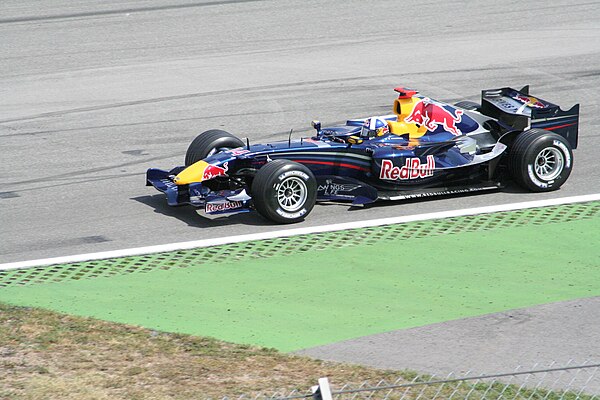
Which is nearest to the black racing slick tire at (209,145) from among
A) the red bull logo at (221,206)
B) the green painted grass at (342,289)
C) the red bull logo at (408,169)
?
the red bull logo at (221,206)

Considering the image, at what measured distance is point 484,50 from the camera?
21328mm

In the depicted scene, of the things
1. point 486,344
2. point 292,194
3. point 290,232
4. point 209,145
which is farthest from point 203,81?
point 486,344

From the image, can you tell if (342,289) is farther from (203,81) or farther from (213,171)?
(203,81)

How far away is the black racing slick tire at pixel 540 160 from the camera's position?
39.5 ft

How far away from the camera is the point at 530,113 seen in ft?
41.5

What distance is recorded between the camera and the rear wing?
12.6 meters

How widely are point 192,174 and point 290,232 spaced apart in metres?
1.29

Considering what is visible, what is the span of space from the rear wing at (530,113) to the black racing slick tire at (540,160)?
15.3 inches

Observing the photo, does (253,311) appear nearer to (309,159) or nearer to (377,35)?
(309,159)

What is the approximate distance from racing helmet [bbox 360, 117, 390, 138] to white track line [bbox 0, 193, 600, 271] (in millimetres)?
1132

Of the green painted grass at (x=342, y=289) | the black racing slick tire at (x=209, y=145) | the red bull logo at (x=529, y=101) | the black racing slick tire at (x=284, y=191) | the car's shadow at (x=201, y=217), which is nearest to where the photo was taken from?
the green painted grass at (x=342, y=289)

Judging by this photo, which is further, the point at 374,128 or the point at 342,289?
the point at 374,128

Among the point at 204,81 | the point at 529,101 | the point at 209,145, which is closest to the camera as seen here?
the point at 209,145

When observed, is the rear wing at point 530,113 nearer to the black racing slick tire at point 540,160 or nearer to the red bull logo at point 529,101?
the red bull logo at point 529,101
